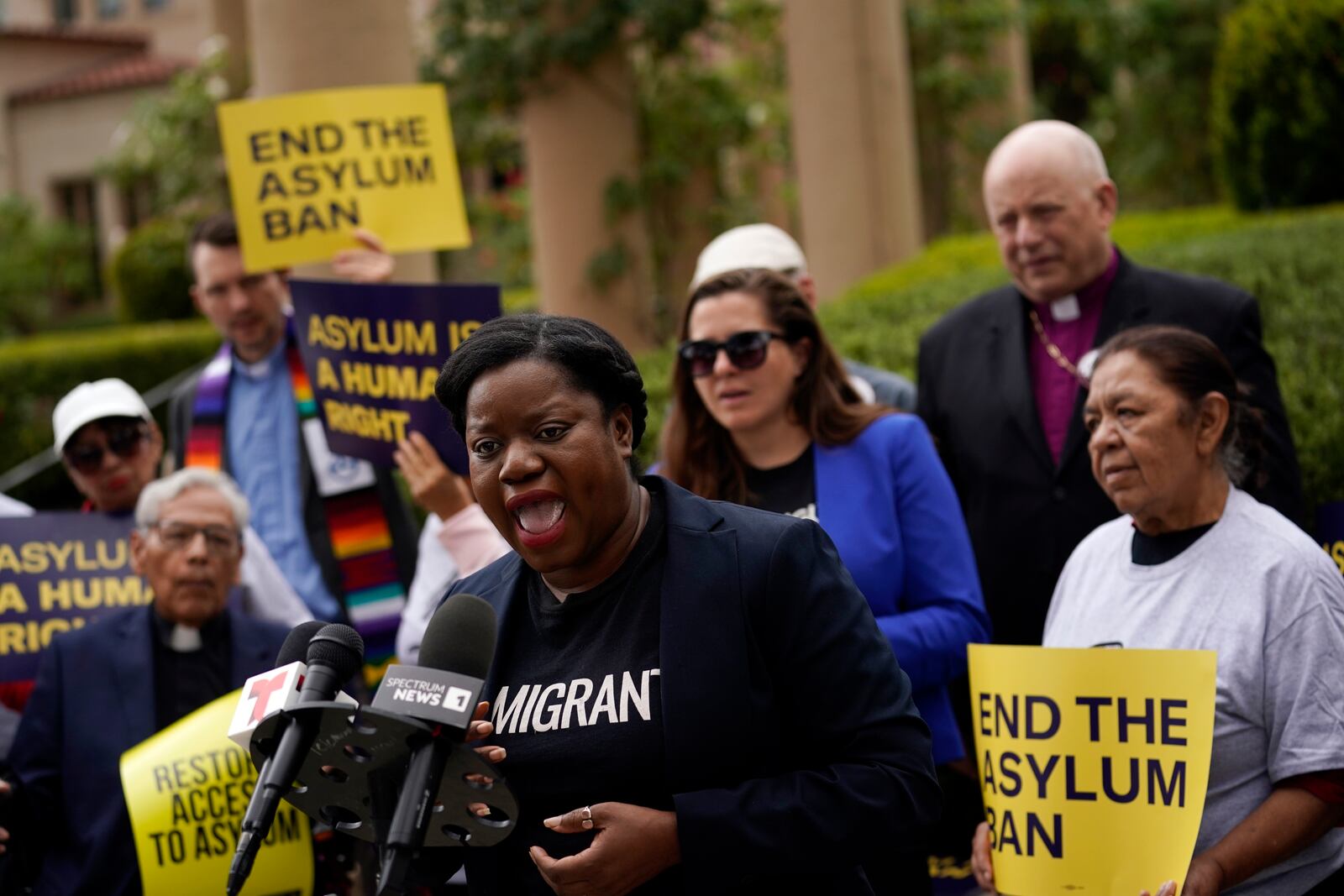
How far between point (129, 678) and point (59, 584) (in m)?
1.19

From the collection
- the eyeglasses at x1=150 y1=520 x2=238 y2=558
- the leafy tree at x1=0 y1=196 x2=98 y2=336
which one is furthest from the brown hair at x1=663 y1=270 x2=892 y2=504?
the leafy tree at x1=0 y1=196 x2=98 y2=336

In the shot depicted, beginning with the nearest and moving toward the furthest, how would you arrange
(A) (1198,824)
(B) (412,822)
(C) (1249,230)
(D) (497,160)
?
(B) (412,822)
(A) (1198,824)
(C) (1249,230)
(D) (497,160)

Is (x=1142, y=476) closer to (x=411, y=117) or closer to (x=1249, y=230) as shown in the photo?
(x=411, y=117)

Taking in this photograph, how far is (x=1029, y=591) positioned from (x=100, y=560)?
3603mm

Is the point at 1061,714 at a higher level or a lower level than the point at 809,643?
lower

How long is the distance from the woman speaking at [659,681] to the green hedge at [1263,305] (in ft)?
12.0

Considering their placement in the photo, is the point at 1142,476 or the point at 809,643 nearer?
the point at 809,643

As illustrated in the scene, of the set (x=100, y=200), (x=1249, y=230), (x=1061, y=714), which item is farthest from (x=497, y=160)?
(x=100, y=200)

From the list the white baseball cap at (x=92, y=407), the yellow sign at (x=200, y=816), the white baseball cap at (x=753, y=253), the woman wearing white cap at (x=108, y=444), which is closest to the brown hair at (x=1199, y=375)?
the white baseball cap at (x=753, y=253)

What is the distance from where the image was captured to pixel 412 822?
8.66ft

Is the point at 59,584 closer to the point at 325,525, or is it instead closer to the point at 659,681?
→ the point at 325,525

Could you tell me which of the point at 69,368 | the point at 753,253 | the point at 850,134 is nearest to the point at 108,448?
the point at 753,253

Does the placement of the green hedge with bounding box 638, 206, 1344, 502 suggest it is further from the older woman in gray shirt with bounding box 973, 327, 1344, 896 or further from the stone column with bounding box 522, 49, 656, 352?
the stone column with bounding box 522, 49, 656, 352

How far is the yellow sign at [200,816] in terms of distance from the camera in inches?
201
